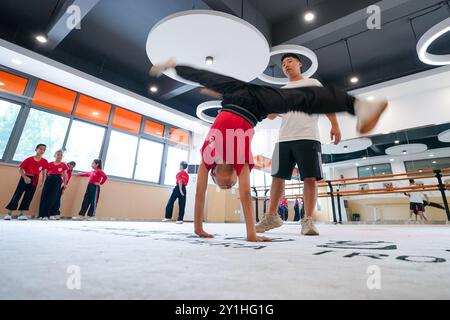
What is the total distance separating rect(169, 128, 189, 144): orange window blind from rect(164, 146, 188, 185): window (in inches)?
11.8

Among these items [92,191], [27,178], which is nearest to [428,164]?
[92,191]

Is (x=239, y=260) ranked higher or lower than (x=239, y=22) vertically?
lower

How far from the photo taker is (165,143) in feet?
25.9

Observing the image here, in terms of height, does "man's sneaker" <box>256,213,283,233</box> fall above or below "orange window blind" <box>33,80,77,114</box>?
below

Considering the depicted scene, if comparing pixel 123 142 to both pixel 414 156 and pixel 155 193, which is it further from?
pixel 414 156

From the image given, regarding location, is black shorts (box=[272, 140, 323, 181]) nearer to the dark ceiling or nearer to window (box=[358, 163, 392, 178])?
the dark ceiling

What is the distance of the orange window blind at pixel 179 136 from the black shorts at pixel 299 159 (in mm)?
6486

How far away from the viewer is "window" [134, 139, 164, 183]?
281 inches

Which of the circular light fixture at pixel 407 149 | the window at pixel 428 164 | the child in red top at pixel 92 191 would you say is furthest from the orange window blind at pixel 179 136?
the window at pixel 428 164

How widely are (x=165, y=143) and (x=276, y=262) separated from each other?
25.0ft

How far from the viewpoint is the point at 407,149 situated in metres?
6.66

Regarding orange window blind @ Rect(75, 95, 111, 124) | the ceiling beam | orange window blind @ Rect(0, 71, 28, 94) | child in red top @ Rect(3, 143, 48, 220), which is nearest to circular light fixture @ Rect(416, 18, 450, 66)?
the ceiling beam

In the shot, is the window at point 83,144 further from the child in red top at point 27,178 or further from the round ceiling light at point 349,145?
the round ceiling light at point 349,145
